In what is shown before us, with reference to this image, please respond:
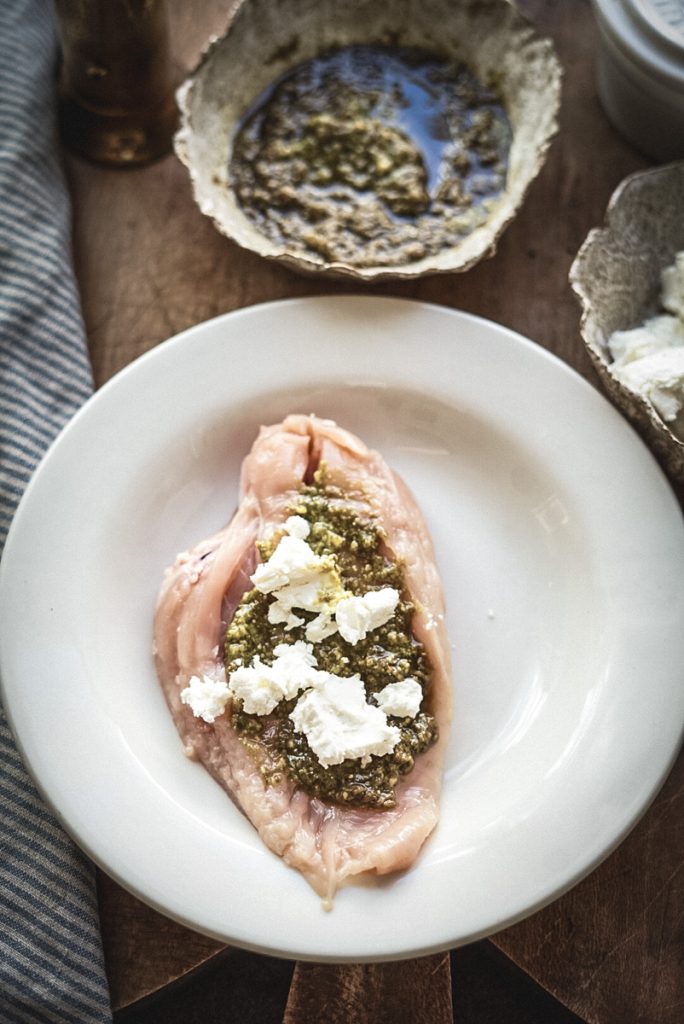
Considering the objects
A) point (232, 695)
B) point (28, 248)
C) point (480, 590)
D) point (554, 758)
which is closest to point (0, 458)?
point (28, 248)

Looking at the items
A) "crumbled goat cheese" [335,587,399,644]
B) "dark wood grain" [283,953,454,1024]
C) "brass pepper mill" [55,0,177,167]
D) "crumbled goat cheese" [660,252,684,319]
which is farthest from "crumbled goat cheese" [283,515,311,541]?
"brass pepper mill" [55,0,177,167]

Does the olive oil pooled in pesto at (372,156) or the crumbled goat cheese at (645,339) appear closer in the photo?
the crumbled goat cheese at (645,339)

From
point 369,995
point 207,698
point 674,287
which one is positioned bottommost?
point 369,995

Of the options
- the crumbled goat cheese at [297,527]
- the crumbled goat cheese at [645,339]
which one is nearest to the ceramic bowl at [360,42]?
the crumbled goat cheese at [645,339]

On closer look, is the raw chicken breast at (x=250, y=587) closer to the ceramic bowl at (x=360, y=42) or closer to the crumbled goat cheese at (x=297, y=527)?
the crumbled goat cheese at (x=297, y=527)

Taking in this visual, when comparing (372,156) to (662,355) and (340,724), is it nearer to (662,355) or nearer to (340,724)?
(662,355)

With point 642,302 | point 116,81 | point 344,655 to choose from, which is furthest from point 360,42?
point 344,655

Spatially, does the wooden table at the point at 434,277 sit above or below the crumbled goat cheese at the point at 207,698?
above
